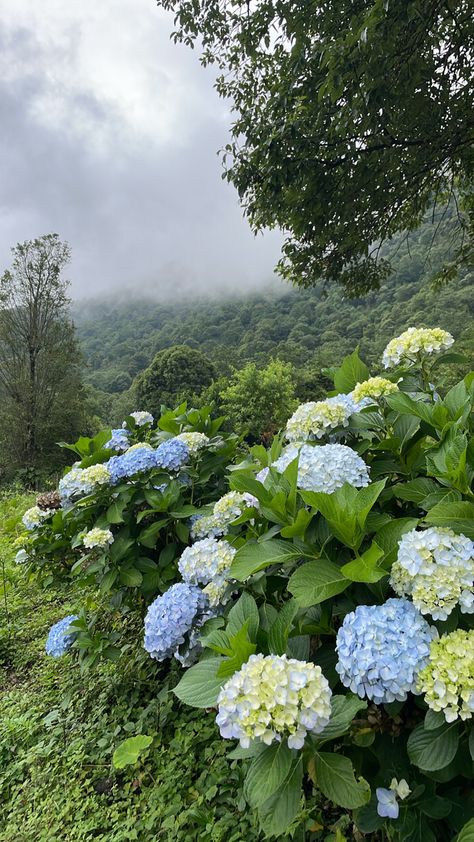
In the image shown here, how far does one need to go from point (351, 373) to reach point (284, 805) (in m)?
1.21

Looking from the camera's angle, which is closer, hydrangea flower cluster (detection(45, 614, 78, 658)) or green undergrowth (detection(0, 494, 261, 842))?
green undergrowth (detection(0, 494, 261, 842))

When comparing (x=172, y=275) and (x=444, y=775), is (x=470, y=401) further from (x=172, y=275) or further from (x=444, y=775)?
(x=172, y=275)

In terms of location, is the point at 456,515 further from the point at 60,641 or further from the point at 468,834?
the point at 60,641

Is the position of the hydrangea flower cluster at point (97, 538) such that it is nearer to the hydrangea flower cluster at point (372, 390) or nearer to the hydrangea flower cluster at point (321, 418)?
the hydrangea flower cluster at point (321, 418)

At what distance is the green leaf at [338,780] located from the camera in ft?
2.53

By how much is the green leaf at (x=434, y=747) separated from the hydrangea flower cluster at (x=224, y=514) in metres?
0.70

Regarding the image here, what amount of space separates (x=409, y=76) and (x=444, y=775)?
13.2ft

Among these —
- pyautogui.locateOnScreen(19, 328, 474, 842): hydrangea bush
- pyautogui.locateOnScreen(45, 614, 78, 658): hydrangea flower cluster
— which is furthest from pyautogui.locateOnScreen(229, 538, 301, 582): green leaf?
pyautogui.locateOnScreen(45, 614, 78, 658): hydrangea flower cluster

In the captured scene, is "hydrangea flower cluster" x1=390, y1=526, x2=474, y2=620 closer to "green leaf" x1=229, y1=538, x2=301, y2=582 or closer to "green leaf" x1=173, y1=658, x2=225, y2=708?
"green leaf" x1=229, y1=538, x2=301, y2=582

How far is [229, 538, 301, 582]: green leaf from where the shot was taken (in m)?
0.95

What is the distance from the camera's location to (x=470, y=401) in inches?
45.4

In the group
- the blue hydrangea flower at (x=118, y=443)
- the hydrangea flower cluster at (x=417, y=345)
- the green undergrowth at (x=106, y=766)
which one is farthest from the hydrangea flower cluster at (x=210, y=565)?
the blue hydrangea flower at (x=118, y=443)

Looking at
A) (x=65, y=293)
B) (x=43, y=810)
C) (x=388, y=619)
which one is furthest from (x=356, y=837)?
(x=65, y=293)

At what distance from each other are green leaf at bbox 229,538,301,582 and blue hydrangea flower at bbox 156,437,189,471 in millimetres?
944
